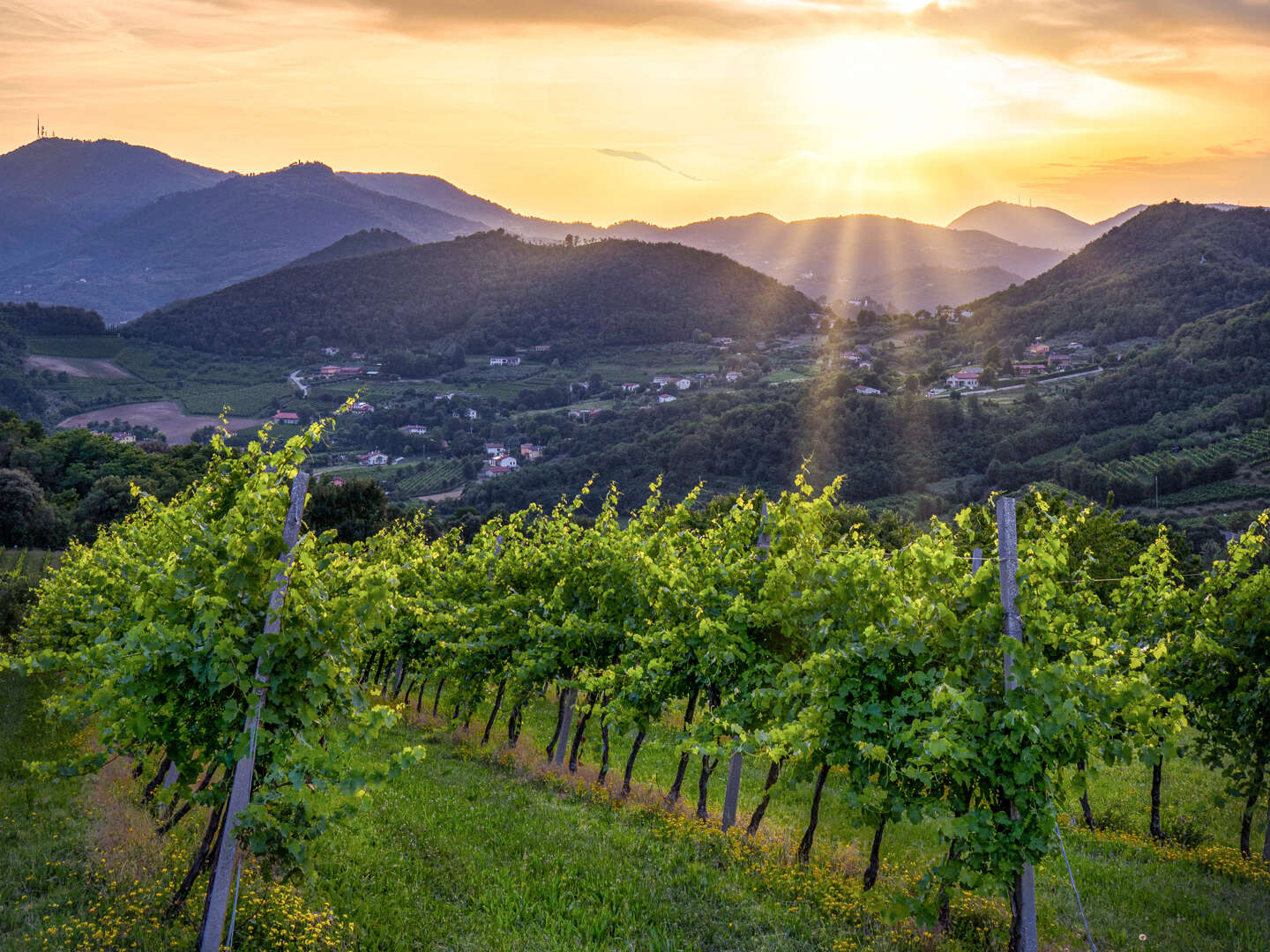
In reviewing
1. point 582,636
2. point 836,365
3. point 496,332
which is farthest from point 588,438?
point 582,636

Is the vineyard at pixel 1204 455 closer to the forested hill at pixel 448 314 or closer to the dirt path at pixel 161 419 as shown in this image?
the dirt path at pixel 161 419

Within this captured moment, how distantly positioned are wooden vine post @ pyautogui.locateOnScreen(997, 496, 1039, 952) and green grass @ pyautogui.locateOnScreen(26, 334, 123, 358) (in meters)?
164

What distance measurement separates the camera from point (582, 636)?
1270 centimetres

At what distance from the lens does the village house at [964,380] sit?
12207 centimetres

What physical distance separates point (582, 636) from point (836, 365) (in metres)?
138

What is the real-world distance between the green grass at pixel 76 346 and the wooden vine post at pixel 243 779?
161 m

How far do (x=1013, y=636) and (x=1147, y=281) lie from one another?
163 meters

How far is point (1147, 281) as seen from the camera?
140625 mm

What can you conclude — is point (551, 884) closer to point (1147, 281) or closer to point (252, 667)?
point (252, 667)

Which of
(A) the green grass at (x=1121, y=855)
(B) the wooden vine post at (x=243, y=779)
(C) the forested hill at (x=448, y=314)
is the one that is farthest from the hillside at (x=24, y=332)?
(B) the wooden vine post at (x=243, y=779)

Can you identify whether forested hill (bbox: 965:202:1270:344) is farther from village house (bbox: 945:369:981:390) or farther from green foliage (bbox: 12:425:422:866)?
green foliage (bbox: 12:425:422:866)

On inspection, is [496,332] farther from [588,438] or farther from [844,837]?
[844,837]

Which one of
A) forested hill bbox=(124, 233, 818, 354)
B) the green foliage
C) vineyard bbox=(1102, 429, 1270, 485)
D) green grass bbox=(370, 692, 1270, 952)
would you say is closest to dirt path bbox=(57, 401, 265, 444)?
forested hill bbox=(124, 233, 818, 354)

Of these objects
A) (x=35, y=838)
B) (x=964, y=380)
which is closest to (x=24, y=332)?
(x=964, y=380)
